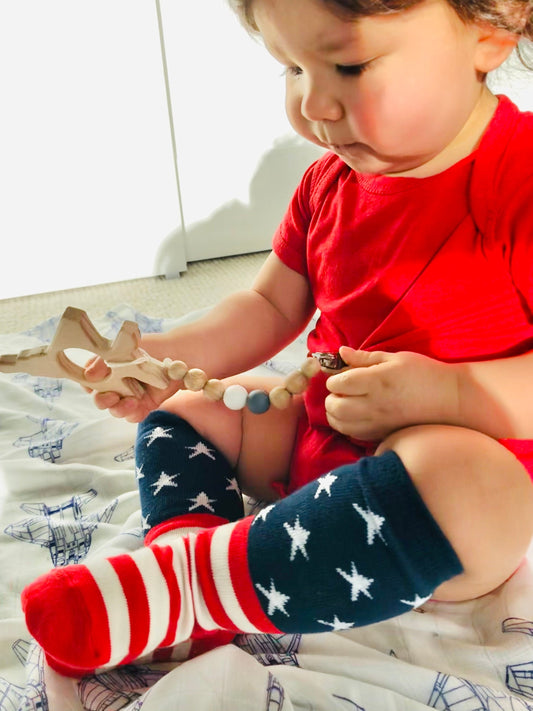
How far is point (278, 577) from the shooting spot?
46 cm

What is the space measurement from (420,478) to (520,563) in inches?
6.0

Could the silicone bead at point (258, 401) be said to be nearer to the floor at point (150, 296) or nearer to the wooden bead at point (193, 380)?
the wooden bead at point (193, 380)

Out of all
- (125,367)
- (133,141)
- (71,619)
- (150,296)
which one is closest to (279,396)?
(125,367)

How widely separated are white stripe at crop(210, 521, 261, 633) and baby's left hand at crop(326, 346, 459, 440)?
0.14m

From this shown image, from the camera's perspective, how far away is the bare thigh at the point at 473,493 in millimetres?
446

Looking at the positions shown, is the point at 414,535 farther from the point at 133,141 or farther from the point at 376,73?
the point at 133,141

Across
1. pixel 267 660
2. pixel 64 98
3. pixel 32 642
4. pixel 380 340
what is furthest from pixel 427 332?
pixel 64 98

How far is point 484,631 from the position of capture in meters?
0.52

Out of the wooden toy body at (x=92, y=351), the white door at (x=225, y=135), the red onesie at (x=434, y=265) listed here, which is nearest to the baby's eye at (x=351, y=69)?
the red onesie at (x=434, y=265)

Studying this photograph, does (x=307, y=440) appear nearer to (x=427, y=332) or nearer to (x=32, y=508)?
(x=427, y=332)

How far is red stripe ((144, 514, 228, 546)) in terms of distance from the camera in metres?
0.55

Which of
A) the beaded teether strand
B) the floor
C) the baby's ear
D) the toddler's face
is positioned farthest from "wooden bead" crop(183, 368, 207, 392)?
→ the floor

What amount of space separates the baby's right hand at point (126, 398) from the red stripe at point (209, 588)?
0.16 meters

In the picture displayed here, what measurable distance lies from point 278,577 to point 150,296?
926mm
